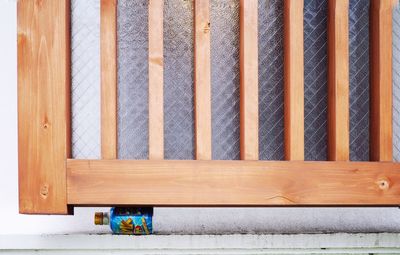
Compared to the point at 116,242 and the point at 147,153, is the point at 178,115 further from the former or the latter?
the point at 116,242

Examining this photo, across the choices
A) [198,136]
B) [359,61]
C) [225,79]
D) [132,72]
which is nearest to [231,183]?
[198,136]

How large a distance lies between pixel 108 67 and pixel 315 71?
53cm

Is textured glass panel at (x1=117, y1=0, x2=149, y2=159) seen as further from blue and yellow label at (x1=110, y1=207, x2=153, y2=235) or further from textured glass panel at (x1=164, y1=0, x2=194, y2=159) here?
blue and yellow label at (x1=110, y1=207, x2=153, y2=235)

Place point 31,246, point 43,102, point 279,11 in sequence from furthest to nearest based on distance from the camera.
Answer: point 31,246 < point 279,11 < point 43,102

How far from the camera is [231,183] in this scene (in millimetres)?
1263

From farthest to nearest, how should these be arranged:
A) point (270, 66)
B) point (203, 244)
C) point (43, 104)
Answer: point (203, 244) < point (270, 66) < point (43, 104)

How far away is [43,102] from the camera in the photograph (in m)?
1.23

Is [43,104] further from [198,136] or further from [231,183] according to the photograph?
[231,183]

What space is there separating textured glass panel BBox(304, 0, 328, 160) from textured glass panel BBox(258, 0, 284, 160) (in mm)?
70

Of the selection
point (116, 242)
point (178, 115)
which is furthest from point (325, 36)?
point (116, 242)

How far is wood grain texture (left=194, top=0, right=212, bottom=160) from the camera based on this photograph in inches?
49.4

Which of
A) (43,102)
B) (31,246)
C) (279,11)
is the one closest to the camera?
(43,102)

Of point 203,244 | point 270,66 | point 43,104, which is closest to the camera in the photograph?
point 43,104

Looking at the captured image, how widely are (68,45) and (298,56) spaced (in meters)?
0.56
